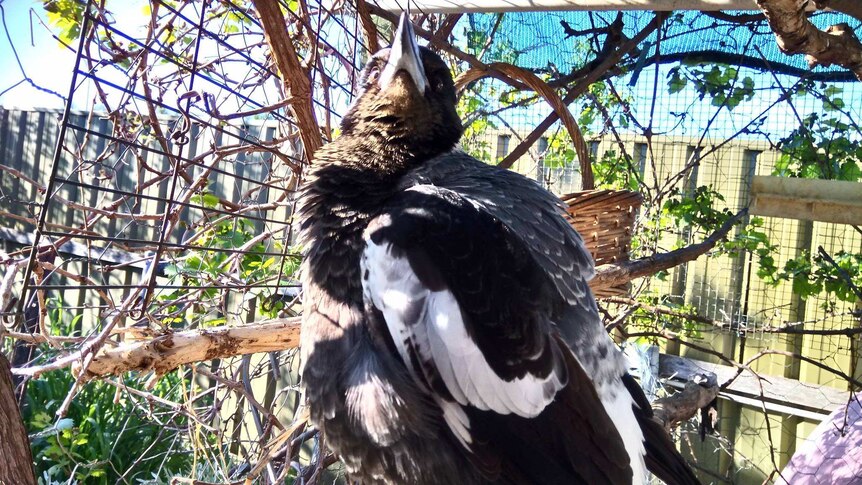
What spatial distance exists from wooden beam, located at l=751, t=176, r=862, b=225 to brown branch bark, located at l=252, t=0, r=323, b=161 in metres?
0.97

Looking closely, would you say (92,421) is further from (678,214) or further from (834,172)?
(834,172)

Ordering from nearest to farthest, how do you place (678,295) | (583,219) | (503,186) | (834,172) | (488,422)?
1. (488,422)
2. (503,186)
3. (583,219)
4. (834,172)
5. (678,295)

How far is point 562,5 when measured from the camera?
1.77 metres

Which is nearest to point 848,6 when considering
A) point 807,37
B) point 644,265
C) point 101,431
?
point 807,37

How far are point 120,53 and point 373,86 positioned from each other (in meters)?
0.62

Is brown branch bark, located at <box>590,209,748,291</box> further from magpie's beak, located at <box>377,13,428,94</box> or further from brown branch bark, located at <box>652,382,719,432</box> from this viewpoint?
magpie's beak, located at <box>377,13,428,94</box>

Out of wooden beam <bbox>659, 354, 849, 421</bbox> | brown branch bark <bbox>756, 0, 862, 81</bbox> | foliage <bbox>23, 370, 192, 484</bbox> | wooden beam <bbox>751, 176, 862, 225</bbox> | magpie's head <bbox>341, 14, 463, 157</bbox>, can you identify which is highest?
brown branch bark <bbox>756, 0, 862, 81</bbox>

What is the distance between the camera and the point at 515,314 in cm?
116

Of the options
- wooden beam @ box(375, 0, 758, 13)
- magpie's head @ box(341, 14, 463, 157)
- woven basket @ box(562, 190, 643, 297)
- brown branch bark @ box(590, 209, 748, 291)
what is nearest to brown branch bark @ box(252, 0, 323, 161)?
magpie's head @ box(341, 14, 463, 157)

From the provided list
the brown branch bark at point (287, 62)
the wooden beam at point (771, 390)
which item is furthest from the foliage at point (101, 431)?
the wooden beam at point (771, 390)

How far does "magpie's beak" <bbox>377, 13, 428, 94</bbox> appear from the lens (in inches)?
56.6

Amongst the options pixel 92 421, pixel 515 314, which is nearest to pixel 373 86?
pixel 515 314

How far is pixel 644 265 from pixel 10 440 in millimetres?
1720

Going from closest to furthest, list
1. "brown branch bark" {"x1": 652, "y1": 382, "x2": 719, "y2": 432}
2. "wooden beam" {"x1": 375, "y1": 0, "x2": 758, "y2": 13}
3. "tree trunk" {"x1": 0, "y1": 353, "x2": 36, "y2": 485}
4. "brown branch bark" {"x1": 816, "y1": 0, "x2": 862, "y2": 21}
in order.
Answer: "tree trunk" {"x1": 0, "y1": 353, "x2": 36, "y2": 485} → "brown branch bark" {"x1": 816, "y1": 0, "x2": 862, "y2": 21} → "wooden beam" {"x1": 375, "y1": 0, "x2": 758, "y2": 13} → "brown branch bark" {"x1": 652, "y1": 382, "x2": 719, "y2": 432}
